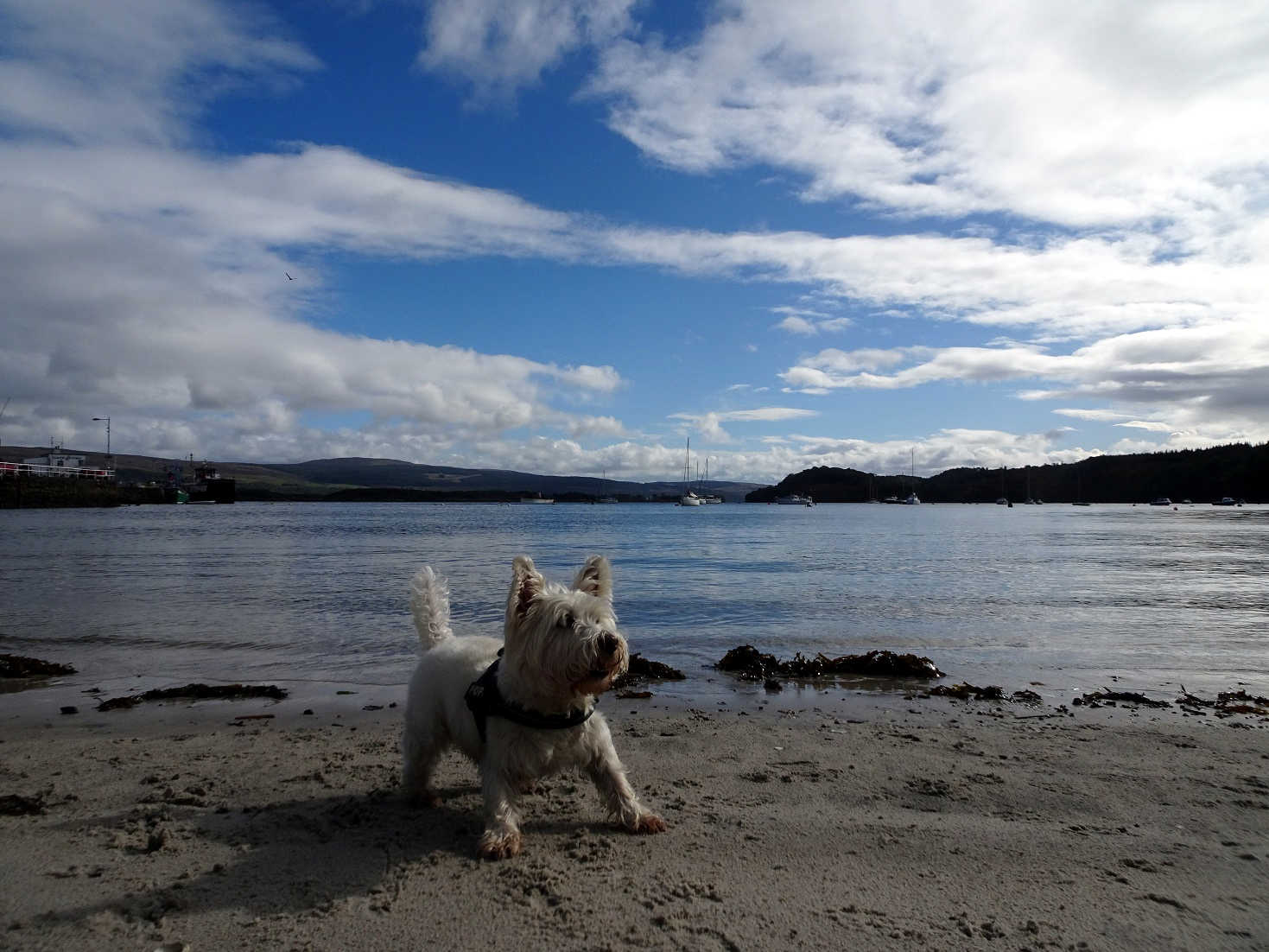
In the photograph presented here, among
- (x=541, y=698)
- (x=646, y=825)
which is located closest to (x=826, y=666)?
(x=646, y=825)

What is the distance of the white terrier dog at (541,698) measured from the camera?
13.9 feet

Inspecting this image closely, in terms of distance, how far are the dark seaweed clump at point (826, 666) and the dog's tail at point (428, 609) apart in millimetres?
4953

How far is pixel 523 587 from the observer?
4484 mm

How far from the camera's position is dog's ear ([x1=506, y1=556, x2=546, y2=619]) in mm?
4449

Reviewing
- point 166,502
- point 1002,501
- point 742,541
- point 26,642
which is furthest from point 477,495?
point 26,642

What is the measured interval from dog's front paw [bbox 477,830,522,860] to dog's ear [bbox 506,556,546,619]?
47.9 inches

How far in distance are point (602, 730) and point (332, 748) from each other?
2983mm

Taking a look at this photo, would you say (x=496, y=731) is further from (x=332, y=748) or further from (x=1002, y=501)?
(x=1002, y=501)

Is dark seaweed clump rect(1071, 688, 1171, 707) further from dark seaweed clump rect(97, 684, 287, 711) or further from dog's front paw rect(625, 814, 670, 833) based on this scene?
dark seaweed clump rect(97, 684, 287, 711)

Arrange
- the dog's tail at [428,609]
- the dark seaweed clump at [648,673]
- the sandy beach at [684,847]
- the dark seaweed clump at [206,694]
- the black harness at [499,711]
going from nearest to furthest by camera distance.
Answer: the sandy beach at [684,847] < the black harness at [499,711] < the dog's tail at [428,609] < the dark seaweed clump at [206,694] < the dark seaweed clump at [648,673]

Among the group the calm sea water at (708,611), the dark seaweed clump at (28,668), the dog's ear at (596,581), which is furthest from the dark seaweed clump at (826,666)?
the dark seaweed clump at (28,668)

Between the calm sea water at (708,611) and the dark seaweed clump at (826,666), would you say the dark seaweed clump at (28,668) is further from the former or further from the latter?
the dark seaweed clump at (826,666)

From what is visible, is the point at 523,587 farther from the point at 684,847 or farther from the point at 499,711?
the point at 684,847

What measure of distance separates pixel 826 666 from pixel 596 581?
6310mm
